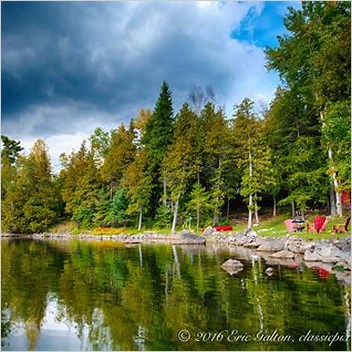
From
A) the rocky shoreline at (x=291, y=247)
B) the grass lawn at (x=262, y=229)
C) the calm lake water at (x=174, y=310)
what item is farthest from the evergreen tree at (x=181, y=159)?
the calm lake water at (x=174, y=310)

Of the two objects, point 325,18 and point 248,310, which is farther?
point 325,18

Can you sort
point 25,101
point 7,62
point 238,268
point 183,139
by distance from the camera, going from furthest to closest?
point 183,139 → point 238,268 → point 25,101 → point 7,62

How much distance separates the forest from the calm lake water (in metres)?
6.98

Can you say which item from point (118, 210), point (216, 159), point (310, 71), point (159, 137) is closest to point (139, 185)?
point (118, 210)

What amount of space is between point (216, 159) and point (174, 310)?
1131 inches

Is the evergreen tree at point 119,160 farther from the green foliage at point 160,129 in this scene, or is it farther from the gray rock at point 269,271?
the gray rock at point 269,271

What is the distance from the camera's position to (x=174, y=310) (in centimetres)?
823

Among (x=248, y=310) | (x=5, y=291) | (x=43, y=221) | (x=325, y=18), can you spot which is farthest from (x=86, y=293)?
(x=43, y=221)

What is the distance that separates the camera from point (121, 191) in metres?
38.9

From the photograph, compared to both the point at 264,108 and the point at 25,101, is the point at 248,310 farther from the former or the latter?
the point at 264,108

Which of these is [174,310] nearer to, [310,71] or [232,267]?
[232,267]

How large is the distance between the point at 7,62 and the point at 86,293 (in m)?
6.08

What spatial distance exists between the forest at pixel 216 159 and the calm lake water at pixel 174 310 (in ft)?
22.9

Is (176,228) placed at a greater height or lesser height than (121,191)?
lesser
